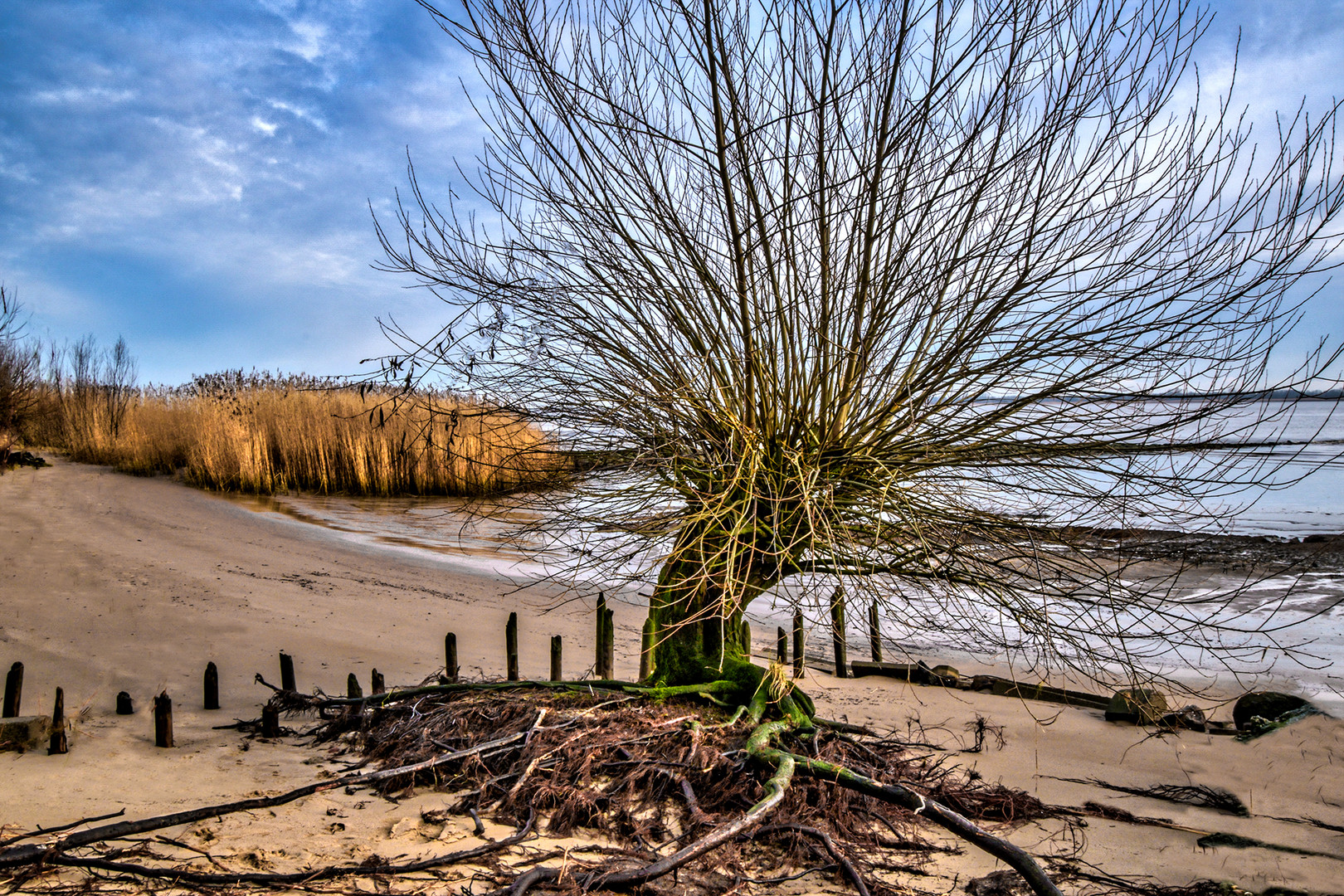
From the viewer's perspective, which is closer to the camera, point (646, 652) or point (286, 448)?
point (646, 652)

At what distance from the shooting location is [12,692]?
4090 mm

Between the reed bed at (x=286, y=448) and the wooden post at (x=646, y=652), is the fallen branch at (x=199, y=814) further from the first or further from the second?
the reed bed at (x=286, y=448)

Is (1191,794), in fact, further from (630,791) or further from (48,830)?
(48,830)

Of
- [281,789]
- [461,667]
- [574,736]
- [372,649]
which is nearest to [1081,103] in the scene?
[574,736]

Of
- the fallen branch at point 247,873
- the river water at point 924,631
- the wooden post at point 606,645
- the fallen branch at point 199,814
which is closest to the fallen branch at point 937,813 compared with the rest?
the river water at point 924,631

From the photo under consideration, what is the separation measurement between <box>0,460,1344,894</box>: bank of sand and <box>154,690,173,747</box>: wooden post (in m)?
0.07

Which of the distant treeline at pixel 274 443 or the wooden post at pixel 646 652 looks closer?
the wooden post at pixel 646 652

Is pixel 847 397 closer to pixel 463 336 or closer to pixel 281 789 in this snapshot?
pixel 463 336

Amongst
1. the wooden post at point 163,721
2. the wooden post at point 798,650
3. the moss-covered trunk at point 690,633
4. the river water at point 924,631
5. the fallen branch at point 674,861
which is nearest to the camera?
the fallen branch at point 674,861

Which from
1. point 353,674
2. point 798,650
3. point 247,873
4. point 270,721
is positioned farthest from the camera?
point 798,650

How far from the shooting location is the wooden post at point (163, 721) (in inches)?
156

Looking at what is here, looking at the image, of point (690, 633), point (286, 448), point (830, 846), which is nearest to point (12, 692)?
point (690, 633)

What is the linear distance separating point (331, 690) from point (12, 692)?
5.57 ft

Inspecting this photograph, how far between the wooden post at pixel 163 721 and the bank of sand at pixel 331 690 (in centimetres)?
7
